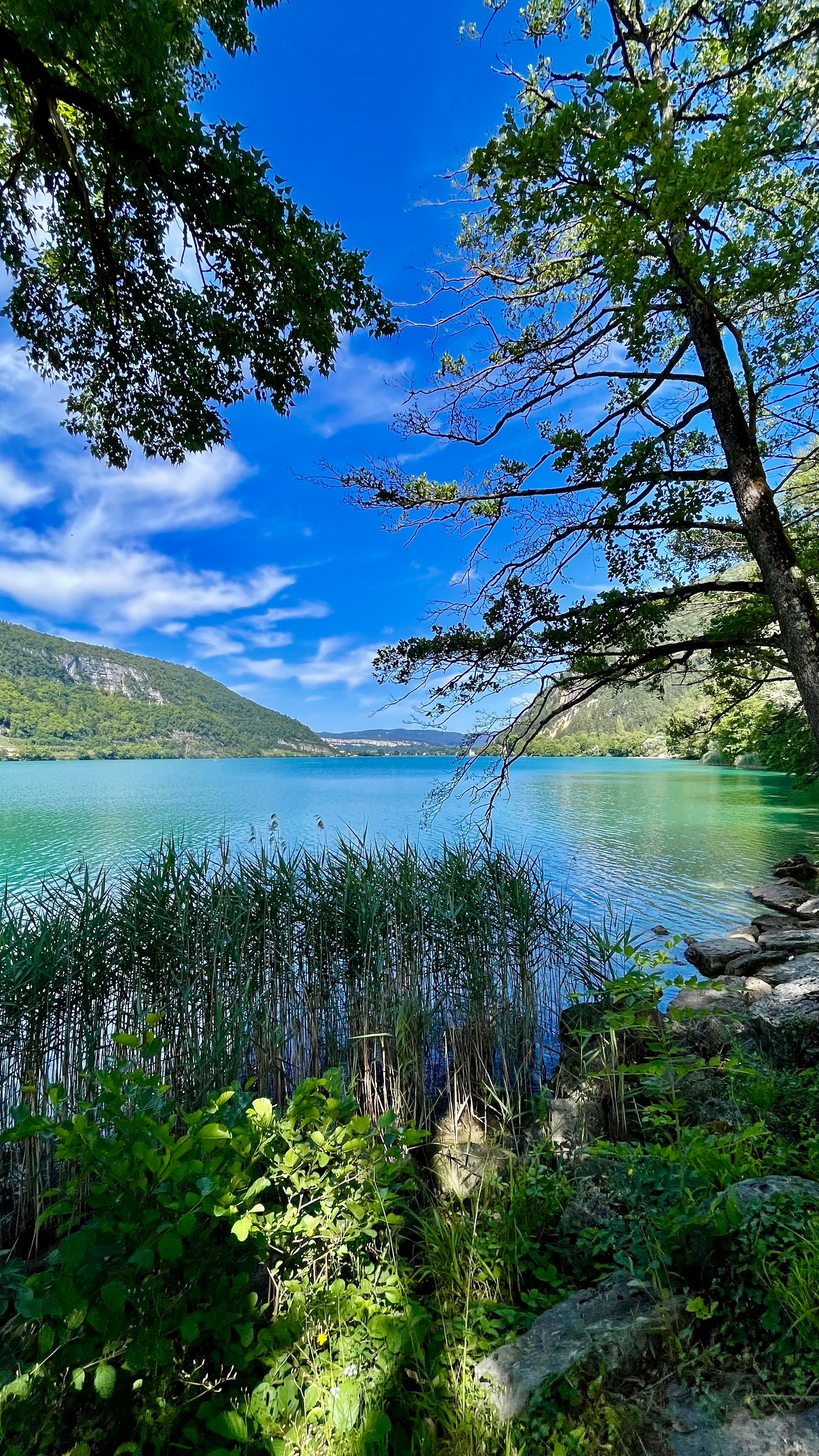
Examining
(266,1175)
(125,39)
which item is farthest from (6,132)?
(266,1175)

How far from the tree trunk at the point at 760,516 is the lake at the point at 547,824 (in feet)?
14.7

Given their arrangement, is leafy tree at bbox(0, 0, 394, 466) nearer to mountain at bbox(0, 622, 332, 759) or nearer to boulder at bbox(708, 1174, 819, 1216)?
boulder at bbox(708, 1174, 819, 1216)

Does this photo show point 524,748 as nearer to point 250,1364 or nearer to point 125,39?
point 250,1364

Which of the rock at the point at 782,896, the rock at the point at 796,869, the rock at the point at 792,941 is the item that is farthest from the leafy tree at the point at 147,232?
the rock at the point at 796,869

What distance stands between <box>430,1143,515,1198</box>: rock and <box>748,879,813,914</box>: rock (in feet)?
33.7

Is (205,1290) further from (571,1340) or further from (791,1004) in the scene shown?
(791,1004)

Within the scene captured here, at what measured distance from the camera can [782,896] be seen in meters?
12.3

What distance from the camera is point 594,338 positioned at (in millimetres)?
5504

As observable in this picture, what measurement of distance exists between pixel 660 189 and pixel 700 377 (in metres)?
2.00

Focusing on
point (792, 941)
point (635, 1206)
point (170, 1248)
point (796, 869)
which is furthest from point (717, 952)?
point (170, 1248)

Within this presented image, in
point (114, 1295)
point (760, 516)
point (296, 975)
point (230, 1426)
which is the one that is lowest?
point (296, 975)

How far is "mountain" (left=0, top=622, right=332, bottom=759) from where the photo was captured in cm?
9306

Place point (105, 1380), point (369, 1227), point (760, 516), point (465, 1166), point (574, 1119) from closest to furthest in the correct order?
point (105, 1380) < point (369, 1227) < point (465, 1166) < point (574, 1119) < point (760, 516)

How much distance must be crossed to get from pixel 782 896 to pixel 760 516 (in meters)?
10.6
